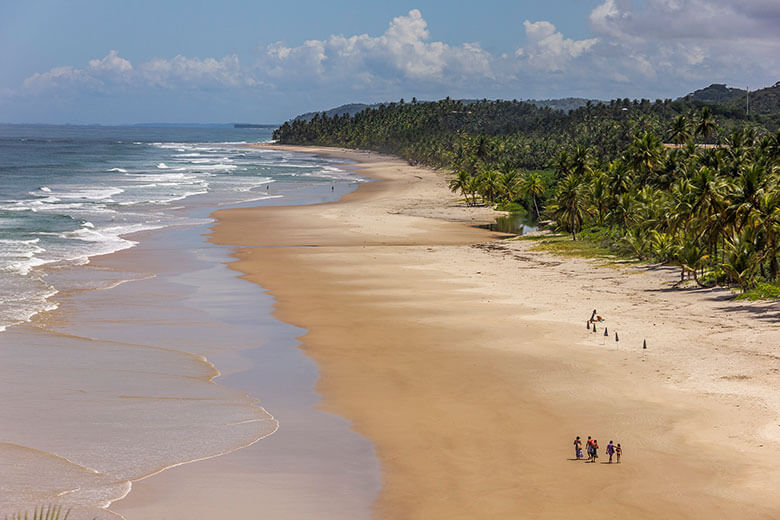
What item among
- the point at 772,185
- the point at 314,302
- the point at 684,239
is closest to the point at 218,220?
the point at 314,302

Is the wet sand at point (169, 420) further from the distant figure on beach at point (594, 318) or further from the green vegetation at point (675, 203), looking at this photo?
the green vegetation at point (675, 203)

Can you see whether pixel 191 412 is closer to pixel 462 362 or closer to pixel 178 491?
pixel 178 491

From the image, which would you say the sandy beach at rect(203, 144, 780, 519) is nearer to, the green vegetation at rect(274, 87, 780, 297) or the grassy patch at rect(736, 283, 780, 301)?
the grassy patch at rect(736, 283, 780, 301)

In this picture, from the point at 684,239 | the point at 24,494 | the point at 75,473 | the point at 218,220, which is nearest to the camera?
the point at 24,494

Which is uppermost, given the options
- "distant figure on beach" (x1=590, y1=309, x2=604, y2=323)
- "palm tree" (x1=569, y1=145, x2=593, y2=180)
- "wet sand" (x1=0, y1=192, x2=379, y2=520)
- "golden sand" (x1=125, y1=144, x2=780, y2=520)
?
"palm tree" (x1=569, y1=145, x2=593, y2=180)

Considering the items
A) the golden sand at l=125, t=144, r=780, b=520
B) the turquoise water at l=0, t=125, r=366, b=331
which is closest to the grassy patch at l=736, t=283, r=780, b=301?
the golden sand at l=125, t=144, r=780, b=520

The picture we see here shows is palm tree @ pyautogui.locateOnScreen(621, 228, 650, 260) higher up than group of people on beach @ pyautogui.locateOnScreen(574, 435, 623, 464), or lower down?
higher up
